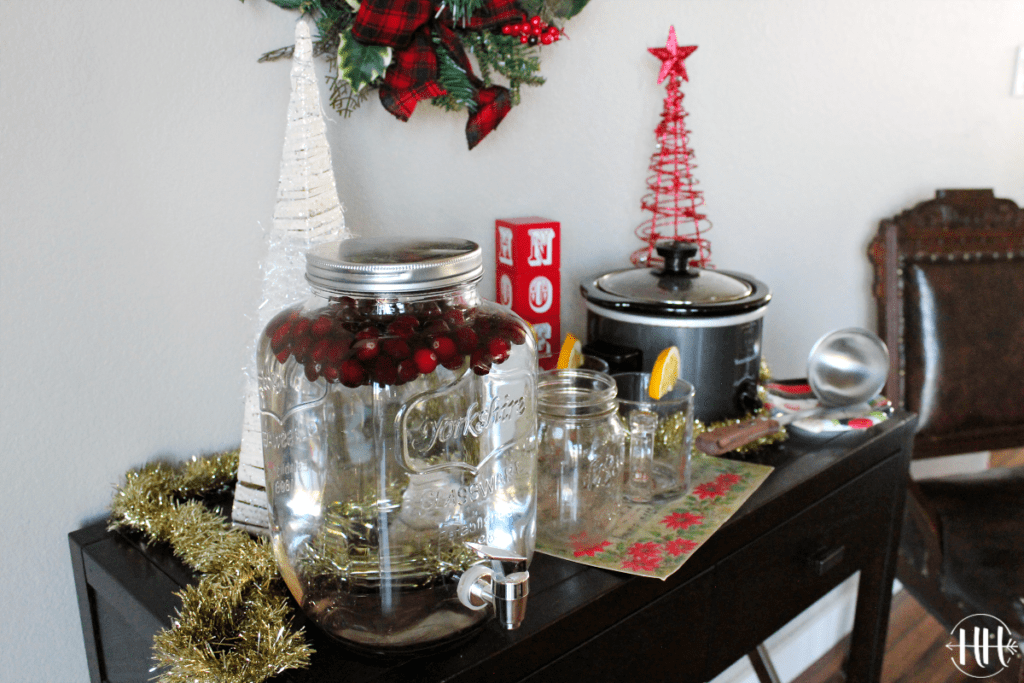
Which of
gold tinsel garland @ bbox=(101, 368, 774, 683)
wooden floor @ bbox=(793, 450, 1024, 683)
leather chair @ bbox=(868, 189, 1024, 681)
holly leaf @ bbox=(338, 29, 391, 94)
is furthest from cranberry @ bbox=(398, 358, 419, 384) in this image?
wooden floor @ bbox=(793, 450, 1024, 683)

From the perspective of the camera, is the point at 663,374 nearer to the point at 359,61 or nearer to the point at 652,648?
the point at 652,648

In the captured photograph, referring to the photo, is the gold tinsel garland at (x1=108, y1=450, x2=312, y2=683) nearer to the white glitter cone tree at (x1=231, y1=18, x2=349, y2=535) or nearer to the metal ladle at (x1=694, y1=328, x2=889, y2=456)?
the white glitter cone tree at (x1=231, y1=18, x2=349, y2=535)

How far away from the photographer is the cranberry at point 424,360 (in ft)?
1.78

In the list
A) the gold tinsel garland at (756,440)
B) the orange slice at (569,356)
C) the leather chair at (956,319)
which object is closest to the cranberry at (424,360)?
the orange slice at (569,356)

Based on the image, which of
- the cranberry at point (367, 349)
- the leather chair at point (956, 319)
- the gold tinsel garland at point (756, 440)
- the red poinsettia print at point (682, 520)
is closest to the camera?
the cranberry at point (367, 349)

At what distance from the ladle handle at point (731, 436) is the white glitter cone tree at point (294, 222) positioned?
0.55 meters

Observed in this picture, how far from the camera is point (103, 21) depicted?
0.75 m

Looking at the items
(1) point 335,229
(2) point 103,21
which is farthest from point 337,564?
(2) point 103,21

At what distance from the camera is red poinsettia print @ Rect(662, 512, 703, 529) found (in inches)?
33.1

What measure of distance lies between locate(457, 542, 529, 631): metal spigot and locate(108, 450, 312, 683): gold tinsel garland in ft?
0.44

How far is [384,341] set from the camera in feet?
1.77

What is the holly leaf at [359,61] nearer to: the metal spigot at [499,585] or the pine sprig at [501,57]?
the pine sprig at [501,57]

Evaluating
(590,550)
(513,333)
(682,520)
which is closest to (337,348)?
(513,333)

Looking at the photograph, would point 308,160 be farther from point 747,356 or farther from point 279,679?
point 747,356
